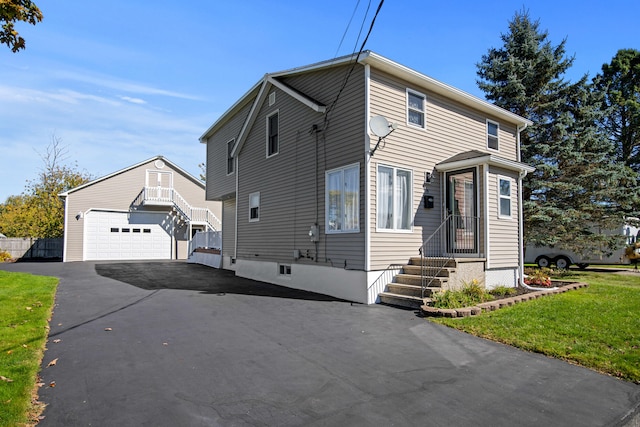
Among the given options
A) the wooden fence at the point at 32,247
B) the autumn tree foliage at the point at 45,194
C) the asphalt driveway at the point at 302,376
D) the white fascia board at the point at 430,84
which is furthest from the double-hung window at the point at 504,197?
the autumn tree foliage at the point at 45,194

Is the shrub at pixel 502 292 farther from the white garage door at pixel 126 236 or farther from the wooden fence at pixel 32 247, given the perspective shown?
the wooden fence at pixel 32 247

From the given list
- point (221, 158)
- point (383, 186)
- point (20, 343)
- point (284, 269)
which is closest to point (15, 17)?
point (20, 343)

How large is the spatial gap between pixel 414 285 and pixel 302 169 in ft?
15.6

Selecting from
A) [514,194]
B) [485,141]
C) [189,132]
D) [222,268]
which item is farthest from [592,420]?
[189,132]

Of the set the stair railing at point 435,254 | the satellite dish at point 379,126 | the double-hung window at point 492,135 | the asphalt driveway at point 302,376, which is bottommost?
the asphalt driveway at point 302,376

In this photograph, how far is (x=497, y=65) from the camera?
16234mm

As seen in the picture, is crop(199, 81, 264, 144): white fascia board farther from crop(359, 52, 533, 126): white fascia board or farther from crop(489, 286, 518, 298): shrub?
crop(489, 286, 518, 298): shrub

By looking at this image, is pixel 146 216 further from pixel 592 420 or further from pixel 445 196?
pixel 592 420

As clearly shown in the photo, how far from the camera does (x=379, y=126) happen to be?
8.77 m

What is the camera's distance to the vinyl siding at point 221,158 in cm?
1614

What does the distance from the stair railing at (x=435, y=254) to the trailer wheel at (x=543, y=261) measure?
1221 cm

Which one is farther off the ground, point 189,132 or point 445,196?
point 189,132

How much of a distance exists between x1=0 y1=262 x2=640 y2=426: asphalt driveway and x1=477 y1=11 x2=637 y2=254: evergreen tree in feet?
36.1

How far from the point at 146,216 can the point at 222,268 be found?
10.1 metres
